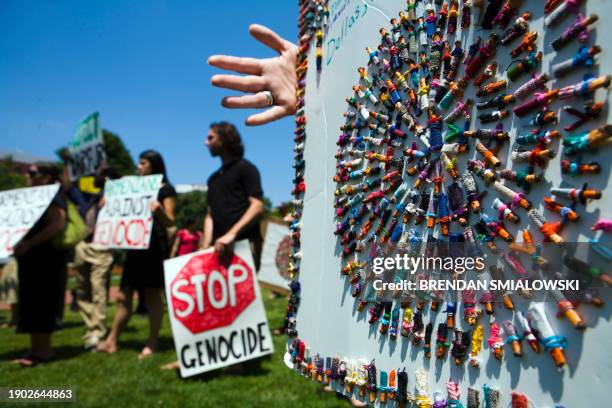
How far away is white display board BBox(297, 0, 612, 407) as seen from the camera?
1.58 ft

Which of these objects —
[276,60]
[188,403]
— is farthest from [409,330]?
[188,403]

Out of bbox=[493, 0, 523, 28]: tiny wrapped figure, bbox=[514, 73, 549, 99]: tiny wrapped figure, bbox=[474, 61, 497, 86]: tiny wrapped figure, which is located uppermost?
bbox=[493, 0, 523, 28]: tiny wrapped figure

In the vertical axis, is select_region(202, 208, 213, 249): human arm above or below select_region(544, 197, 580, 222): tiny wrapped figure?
below

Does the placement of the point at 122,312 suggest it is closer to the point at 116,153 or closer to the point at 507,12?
the point at 507,12

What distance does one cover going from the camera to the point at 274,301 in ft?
21.5

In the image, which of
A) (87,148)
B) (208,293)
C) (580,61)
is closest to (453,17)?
(580,61)

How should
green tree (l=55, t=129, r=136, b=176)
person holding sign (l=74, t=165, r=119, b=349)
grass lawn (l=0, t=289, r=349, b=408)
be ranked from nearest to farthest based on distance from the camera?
1. grass lawn (l=0, t=289, r=349, b=408)
2. person holding sign (l=74, t=165, r=119, b=349)
3. green tree (l=55, t=129, r=136, b=176)

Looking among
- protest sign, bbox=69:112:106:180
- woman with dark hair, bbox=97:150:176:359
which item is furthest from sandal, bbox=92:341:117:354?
protest sign, bbox=69:112:106:180

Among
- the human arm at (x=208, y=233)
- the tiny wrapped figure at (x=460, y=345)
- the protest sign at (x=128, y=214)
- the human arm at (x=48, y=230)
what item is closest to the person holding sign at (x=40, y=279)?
the human arm at (x=48, y=230)

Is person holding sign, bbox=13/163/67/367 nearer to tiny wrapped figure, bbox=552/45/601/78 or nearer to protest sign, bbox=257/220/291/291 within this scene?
protest sign, bbox=257/220/291/291

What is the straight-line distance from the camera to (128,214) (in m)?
3.60

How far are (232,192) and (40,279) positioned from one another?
5.75ft

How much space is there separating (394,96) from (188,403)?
7.43 ft

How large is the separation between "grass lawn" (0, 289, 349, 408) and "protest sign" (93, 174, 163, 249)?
0.89m
